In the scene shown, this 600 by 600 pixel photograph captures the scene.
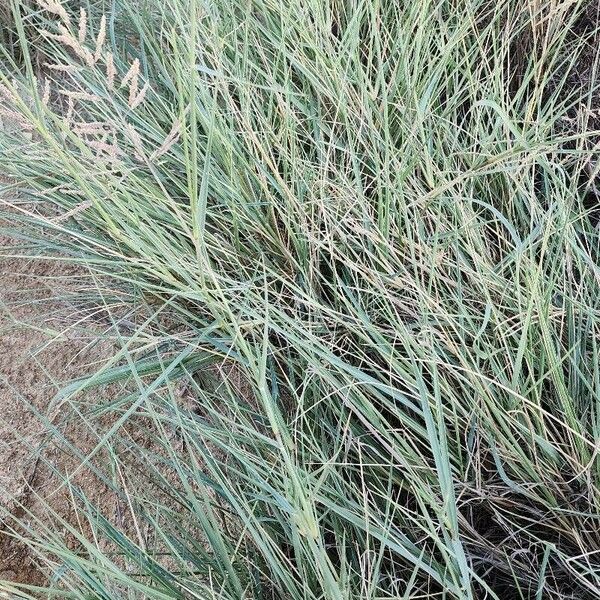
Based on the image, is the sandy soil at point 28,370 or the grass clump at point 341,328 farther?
the sandy soil at point 28,370

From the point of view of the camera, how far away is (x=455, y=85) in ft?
2.89

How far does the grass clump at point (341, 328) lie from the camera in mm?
608

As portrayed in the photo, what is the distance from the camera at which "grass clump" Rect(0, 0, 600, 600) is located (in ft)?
1.99

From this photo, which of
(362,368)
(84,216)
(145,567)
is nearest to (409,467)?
(362,368)

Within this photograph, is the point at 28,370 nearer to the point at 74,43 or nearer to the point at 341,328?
the point at 341,328

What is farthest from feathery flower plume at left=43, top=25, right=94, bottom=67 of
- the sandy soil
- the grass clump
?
the sandy soil

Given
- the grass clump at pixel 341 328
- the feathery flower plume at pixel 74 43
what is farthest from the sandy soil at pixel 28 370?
the feathery flower plume at pixel 74 43

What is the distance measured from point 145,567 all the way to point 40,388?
0.41m

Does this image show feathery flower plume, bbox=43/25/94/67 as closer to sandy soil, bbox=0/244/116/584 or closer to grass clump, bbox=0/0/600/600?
grass clump, bbox=0/0/600/600

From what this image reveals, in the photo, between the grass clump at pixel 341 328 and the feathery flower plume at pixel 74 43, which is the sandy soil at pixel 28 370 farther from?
the feathery flower plume at pixel 74 43

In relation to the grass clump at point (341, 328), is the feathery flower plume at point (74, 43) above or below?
above

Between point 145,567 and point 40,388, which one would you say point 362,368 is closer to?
point 145,567

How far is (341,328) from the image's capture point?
765mm

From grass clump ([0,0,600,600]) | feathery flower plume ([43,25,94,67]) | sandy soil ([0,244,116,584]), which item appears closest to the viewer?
feathery flower plume ([43,25,94,67])
